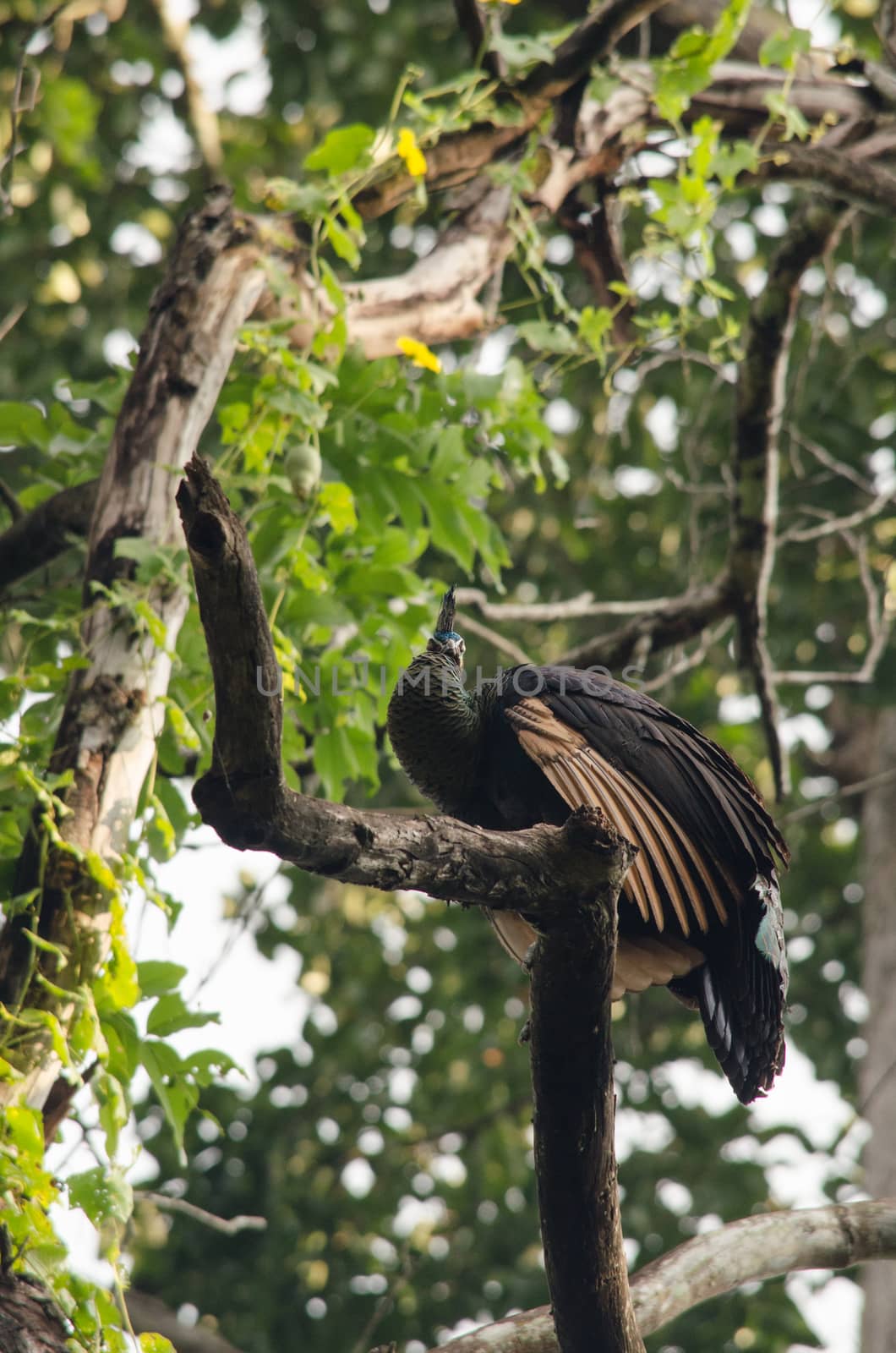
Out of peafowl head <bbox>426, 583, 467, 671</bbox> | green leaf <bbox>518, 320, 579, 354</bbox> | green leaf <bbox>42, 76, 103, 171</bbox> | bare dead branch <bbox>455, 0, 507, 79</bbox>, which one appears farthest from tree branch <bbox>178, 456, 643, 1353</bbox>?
green leaf <bbox>42, 76, 103, 171</bbox>

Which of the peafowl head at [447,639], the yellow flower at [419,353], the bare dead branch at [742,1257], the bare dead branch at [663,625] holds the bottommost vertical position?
the bare dead branch at [742,1257]

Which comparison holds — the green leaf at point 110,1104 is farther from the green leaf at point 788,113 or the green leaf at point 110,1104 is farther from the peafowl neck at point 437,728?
the green leaf at point 788,113

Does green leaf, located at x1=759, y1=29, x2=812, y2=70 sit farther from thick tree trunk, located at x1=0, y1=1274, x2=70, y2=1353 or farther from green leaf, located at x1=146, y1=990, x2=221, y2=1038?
thick tree trunk, located at x1=0, y1=1274, x2=70, y2=1353

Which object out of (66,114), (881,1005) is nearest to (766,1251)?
(881,1005)

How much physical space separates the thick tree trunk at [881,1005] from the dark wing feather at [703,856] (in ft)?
7.43

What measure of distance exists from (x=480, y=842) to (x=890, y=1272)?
410 centimetres

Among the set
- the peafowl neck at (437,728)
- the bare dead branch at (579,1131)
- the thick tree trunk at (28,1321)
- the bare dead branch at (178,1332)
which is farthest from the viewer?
the bare dead branch at (178,1332)

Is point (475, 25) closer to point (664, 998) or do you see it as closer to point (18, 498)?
point (18, 498)

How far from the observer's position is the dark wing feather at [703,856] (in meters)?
2.49

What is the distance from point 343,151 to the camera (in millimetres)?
3111

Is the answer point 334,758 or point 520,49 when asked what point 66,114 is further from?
point 334,758

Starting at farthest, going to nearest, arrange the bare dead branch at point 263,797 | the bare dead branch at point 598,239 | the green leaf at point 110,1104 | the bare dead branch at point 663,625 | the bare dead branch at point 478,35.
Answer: the bare dead branch at point 598,239, the bare dead branch at point 663,625, the bare dead branch at point 478,35, the green leaf at point 110,1104, the bare dead branch at point 263,797

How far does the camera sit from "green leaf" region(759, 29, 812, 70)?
141 inches

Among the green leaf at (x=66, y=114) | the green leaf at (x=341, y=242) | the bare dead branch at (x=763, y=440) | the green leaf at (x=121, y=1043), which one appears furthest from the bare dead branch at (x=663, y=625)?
the green leaf at (x=66, y=114)
